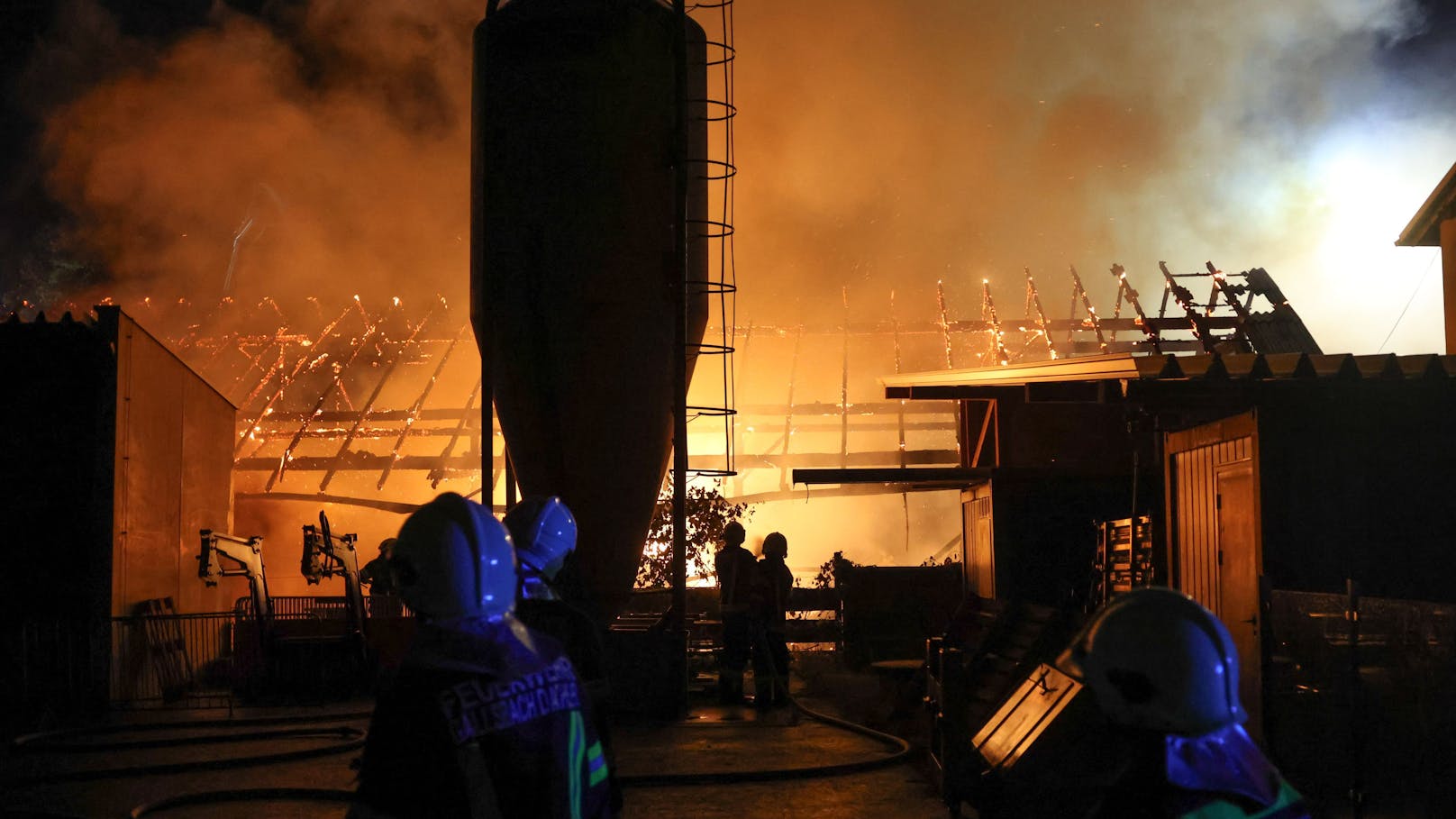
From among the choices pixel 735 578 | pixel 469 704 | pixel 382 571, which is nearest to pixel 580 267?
pixel 382 571

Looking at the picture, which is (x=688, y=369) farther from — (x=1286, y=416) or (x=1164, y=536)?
(x=1286, y=416)

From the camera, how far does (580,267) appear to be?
10945 millimetres

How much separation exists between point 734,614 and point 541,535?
27.8 feet

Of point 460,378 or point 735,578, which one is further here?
point 460,378

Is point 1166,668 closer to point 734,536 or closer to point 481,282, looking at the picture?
point 481,282

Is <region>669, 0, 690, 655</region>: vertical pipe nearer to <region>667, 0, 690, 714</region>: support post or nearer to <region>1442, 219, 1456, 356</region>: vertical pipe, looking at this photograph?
<region>667, 0, 690, 714</region>: support post

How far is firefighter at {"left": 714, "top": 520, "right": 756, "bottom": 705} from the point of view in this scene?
13352 millimetres

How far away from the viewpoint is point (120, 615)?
14.9 m

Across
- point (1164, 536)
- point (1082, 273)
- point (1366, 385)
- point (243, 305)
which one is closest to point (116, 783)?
point (1164, 536)

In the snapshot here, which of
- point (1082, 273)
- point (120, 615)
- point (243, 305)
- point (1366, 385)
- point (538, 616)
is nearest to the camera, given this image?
point (538, 616)

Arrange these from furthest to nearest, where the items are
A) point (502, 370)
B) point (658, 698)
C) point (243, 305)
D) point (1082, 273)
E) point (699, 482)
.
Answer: point (1082, 273) < point (243, 305) < point (699, 482) < point (658, 698) < point (502, 370)

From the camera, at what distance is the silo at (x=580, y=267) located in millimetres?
10906

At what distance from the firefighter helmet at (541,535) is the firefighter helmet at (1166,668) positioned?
3010 millimetres

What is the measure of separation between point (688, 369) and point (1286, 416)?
17.7 feet
